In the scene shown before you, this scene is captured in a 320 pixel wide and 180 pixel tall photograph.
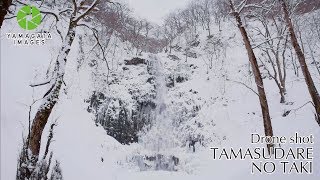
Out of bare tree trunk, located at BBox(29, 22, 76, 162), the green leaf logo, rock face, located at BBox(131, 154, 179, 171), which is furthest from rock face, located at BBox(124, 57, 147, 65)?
bare tree trunk, located at BBox(29, 22, 76, 162)

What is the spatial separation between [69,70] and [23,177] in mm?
17589

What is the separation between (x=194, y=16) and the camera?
45781 mm

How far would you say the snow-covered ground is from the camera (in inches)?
512

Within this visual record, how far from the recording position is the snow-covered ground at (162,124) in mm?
13014

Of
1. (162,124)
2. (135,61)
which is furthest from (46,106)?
(135,61)

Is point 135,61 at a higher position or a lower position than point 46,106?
higher

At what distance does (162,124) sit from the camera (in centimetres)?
2558

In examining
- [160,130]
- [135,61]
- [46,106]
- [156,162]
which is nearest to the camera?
[46,106]

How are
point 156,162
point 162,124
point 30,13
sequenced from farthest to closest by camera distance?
point 162,124, point 156,162, point 30,13

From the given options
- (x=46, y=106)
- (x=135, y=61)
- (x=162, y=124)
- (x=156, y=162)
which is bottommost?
(x=156, y=162)

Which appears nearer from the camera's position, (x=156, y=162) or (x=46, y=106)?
(x=46, y=106)

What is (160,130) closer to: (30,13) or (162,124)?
(162,124)

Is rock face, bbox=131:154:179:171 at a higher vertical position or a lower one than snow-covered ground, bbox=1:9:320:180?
lower

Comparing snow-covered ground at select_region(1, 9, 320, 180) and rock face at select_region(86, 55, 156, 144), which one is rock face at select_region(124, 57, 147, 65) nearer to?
rock face at select_region(86, 55, 156, 144)
